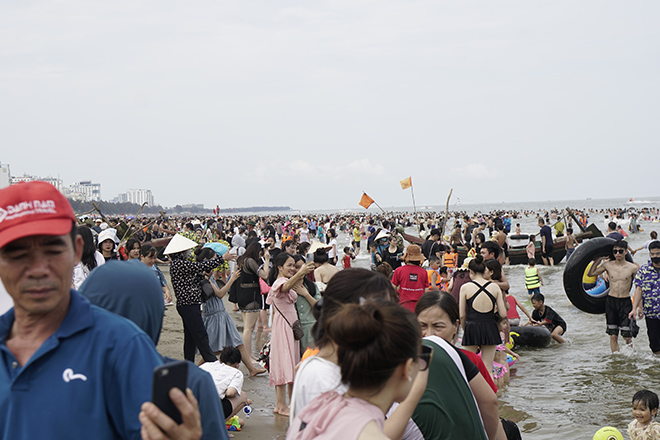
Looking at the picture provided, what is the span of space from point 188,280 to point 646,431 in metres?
4.75

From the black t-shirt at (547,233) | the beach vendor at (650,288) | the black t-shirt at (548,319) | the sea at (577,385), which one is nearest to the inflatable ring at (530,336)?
the sea at (577,385)

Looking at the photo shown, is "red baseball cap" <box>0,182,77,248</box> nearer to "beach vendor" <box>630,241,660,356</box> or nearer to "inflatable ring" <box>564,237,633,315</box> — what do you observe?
"beach vendor" <box>630,241,660,356</box>

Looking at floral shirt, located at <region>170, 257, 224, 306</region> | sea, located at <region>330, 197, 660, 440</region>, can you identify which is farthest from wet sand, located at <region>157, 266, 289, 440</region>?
sea, located at <region>330, 197, 660, 440</region>

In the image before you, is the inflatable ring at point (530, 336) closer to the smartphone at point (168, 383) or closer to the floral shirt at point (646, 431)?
the floral shirt at point (646, 431)

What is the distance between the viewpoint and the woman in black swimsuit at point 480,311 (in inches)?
266

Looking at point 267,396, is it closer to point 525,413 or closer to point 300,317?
point 300,317

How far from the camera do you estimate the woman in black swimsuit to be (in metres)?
6.76

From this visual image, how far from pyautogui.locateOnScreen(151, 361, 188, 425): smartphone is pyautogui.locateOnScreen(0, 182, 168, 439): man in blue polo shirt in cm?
17

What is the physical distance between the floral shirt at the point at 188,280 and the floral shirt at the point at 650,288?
5.75m

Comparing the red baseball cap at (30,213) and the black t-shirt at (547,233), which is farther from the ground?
the red baseball cap at (30,213)

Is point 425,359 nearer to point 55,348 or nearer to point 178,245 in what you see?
point 55,348

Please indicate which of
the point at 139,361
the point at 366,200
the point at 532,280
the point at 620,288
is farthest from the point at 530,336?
the point at 366,200

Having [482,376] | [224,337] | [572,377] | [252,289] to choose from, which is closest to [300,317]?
[224,337]

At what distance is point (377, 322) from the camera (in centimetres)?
188
